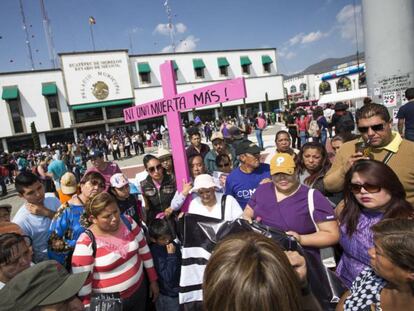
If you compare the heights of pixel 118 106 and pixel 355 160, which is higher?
pixel 118 106

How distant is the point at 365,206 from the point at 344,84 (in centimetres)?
5711

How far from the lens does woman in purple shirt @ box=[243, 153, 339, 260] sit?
1850 millimetres

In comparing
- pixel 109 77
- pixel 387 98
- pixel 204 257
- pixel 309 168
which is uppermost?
pixel 109 77

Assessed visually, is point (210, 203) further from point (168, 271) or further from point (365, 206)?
point (365, 206)

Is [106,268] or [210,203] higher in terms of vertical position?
[210,203]

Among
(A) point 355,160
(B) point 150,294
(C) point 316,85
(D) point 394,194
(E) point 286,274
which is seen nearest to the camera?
(E) point 286,274

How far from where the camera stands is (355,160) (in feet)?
6.51

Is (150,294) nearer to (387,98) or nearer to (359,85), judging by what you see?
(387,98)

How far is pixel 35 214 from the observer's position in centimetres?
273

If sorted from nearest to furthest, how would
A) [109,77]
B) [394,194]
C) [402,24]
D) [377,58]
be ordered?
1. [394,194]
2. [402,24]
3. [377,58]
4. [109,77]

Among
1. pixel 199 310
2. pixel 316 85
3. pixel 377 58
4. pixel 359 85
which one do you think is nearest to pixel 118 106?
pixel 377 58

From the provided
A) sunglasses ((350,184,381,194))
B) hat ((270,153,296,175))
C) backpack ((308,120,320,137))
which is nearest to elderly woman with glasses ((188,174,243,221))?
hat ((270,153,296,175))

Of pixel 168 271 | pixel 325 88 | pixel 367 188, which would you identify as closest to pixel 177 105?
pixel 168 271

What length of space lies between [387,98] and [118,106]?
97.6 ft
